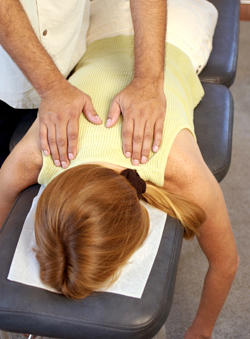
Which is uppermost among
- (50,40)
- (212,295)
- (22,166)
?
(50,40)

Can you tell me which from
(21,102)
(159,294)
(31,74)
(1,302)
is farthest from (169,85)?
(1,302)

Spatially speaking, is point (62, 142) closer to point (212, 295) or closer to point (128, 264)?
point (128, 264)

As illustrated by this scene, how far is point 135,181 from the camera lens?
39.0 inches

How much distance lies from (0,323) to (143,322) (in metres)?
0.35

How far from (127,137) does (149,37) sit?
406 mm

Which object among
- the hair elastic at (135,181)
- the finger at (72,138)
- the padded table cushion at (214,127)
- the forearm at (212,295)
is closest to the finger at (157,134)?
the hair elastic at (135,181)

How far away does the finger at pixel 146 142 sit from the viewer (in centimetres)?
106

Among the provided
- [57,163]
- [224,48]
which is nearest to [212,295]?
[57,163]

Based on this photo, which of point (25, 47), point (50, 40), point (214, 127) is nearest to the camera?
point (25, 47)

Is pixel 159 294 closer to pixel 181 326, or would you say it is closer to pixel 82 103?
pixel 82 103

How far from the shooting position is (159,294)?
924mm

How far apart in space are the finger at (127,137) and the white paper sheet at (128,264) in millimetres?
167

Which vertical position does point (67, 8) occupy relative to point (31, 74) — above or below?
above

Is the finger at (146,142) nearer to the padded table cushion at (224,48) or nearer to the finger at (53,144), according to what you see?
the finger at (53,144)
